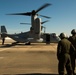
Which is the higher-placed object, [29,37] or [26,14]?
[26,14]

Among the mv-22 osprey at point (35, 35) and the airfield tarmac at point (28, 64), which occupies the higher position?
the mv-22 osprey at point (35, 35)

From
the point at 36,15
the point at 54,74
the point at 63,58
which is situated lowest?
the point at 54,74

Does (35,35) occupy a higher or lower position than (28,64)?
higher

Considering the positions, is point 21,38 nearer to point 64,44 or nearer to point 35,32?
point 35,32

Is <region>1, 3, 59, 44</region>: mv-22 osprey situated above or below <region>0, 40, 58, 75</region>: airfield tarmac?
above

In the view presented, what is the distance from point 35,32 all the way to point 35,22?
1829 millimetres

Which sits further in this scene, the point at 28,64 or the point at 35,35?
the point at 35,35

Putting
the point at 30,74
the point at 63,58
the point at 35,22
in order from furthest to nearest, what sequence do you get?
the point at 35,22 < the point at 30,74 < the point at 63,58

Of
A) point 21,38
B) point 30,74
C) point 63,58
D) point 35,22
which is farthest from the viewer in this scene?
point 21,38

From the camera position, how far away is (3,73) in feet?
34.4

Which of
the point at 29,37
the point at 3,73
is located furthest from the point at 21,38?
the point at 3,73

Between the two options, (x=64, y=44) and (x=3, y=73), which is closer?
(x=64, y=44)

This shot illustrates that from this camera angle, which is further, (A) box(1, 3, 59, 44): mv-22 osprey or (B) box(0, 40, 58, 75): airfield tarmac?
(A) box(1, 3, 59, 44): mv-22 osprey

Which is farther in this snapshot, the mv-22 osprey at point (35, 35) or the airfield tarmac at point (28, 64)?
the mv-22 osprey at point (35, 35)
